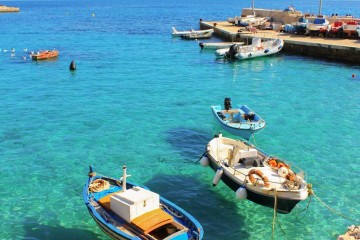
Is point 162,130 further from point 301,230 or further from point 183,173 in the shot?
point 301,230

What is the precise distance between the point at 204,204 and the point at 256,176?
273 centimetres

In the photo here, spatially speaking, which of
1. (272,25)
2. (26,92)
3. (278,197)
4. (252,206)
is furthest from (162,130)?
(272,25)

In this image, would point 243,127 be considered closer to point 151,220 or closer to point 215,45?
point 151,220

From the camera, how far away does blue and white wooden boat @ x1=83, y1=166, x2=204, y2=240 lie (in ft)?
42.8

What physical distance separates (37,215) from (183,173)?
7.22m

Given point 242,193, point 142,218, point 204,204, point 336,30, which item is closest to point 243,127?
point 204,204

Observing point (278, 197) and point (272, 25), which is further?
point (272, 25)

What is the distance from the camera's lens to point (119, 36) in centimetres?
7488

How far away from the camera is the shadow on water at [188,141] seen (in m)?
23.0

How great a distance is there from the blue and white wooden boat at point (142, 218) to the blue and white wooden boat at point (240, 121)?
9911mm

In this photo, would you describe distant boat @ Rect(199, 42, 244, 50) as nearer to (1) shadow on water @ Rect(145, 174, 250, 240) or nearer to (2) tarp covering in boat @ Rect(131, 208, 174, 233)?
(1) shadow on water @ Rect(145, 174, 250, 240)

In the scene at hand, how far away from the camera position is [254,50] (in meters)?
50.7

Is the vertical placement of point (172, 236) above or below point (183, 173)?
above

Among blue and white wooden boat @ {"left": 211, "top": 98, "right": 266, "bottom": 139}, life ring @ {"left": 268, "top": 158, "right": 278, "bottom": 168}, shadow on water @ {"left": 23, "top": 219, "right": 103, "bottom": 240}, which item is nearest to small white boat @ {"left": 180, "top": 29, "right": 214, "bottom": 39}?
blue and white wooden boat @ {"left": 211, "top": 98, "right": 266, "bottom": 139}
